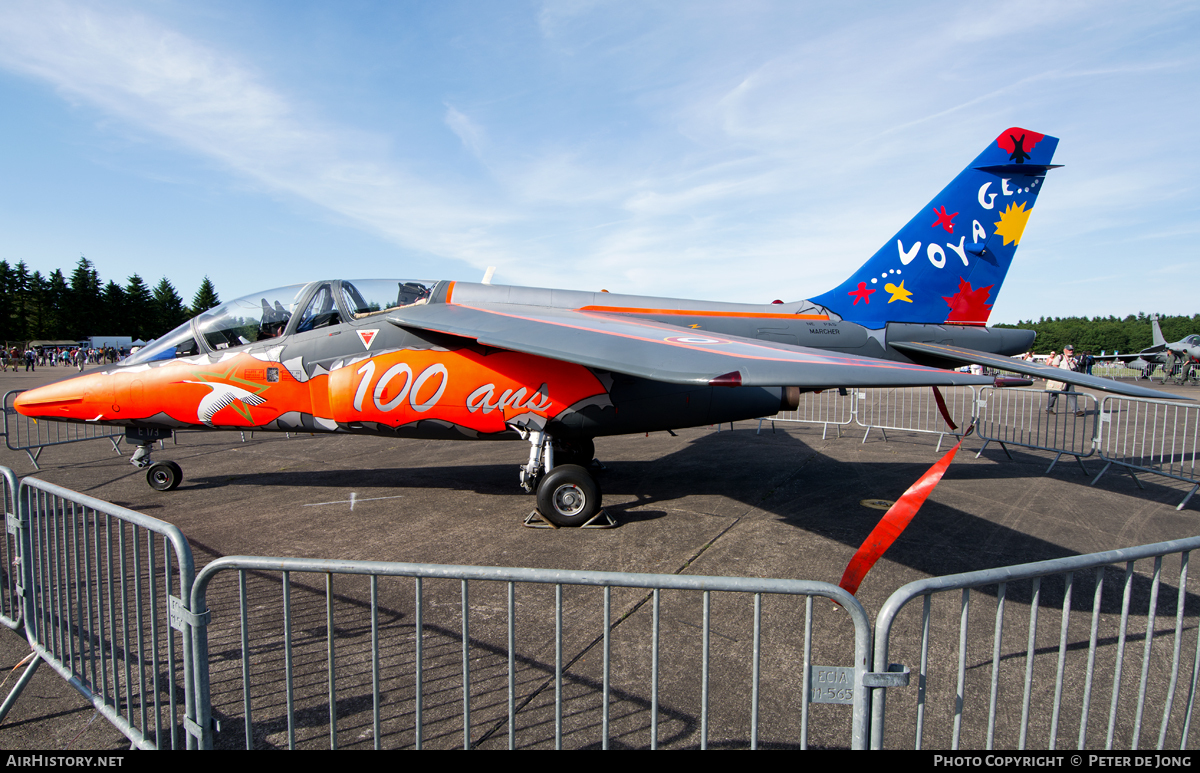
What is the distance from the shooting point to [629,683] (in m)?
3.02

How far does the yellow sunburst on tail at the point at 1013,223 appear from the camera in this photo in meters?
8.31

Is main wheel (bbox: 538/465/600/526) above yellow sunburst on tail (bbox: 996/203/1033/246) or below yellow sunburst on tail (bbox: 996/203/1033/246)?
below

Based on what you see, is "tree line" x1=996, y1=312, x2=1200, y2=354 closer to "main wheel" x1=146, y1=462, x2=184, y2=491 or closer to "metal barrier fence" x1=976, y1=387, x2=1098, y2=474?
"metal barrier fence" x1=976, y1=387, x2=1098, y2=474

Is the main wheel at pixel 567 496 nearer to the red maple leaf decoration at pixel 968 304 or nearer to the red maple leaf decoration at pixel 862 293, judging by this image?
the red maple leaf decoration at pixel 862 293

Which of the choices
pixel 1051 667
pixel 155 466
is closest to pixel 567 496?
pixel 1051 667

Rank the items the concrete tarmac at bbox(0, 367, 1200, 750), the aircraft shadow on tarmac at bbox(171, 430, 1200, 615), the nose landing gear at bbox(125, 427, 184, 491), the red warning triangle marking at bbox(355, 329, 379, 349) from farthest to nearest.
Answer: the nose landing gear at bbox(125, 427, 184, 491), the red warning triangle marking at bbox(355, 329, 379, 349), the aircraft shadow on tarmac at bbox(171, 430, 1200, 615), the concrete tarmac at bbox(0, 367, 1200, 750)

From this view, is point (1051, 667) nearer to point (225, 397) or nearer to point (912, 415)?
point (225, 397)

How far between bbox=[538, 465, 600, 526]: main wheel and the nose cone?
528cm

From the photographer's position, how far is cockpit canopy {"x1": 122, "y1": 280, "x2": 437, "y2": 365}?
6.48 meters

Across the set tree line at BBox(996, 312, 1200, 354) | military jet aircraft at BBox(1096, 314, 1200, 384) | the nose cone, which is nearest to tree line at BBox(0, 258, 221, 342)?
the nose cone

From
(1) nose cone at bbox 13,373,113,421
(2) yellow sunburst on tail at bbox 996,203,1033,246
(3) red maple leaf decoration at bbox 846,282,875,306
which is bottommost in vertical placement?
(1) nose cone at bbox 13,373,113,421

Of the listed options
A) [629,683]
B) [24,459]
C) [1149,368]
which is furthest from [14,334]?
[1149,368]

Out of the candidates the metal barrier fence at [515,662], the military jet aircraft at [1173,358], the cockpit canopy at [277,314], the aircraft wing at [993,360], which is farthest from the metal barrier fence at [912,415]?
the military jet aircraft at [1173,358]

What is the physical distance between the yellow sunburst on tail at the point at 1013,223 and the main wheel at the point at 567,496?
24.5 feet
